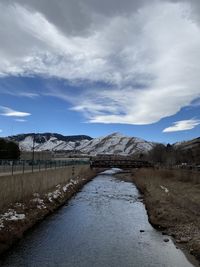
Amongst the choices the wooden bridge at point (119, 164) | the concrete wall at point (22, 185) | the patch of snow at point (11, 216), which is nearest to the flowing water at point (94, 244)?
the patch of snow at point (11, 216)

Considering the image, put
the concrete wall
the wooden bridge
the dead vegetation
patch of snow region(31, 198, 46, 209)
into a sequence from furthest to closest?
the wooden bridge < patch of snow region(31, 198, 46, 209) < the concrete wall < the dead vegetation

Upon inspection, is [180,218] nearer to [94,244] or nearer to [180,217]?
[180,217]

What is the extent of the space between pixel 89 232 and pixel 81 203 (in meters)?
17.9

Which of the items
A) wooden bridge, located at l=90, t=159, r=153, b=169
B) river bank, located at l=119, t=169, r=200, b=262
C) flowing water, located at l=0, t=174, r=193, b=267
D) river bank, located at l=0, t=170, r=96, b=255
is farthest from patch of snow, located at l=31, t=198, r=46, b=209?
wooden bridge, located at l=90, t=159, r=153, b=169

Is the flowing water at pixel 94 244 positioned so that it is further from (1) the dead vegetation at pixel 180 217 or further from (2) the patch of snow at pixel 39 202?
(2) the patch of snow at pixel 39 202

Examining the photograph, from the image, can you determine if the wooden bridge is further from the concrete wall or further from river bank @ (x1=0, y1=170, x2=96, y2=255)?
river bank @ (x1=0, y1=170, x2=96, y2=255)

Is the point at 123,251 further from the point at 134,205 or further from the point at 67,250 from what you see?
the point at 134,205

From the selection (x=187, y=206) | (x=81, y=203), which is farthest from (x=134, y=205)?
(x=187, y=206)

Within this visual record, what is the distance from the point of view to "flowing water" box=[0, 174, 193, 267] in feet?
66.2

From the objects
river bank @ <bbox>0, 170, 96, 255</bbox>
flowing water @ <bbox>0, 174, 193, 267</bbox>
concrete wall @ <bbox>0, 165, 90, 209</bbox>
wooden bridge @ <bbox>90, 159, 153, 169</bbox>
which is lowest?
flowing water @ <bbox>0, 174, 193, 267</bbox>

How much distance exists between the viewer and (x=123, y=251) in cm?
2242

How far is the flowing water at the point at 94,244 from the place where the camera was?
66.2 feet

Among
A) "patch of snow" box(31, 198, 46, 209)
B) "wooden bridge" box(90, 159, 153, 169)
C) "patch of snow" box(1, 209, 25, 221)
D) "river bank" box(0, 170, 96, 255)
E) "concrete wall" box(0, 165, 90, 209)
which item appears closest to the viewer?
"river bank" box(0, 170, 96, 255)

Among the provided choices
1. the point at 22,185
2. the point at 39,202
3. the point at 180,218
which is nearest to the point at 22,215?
the point at 22,185
